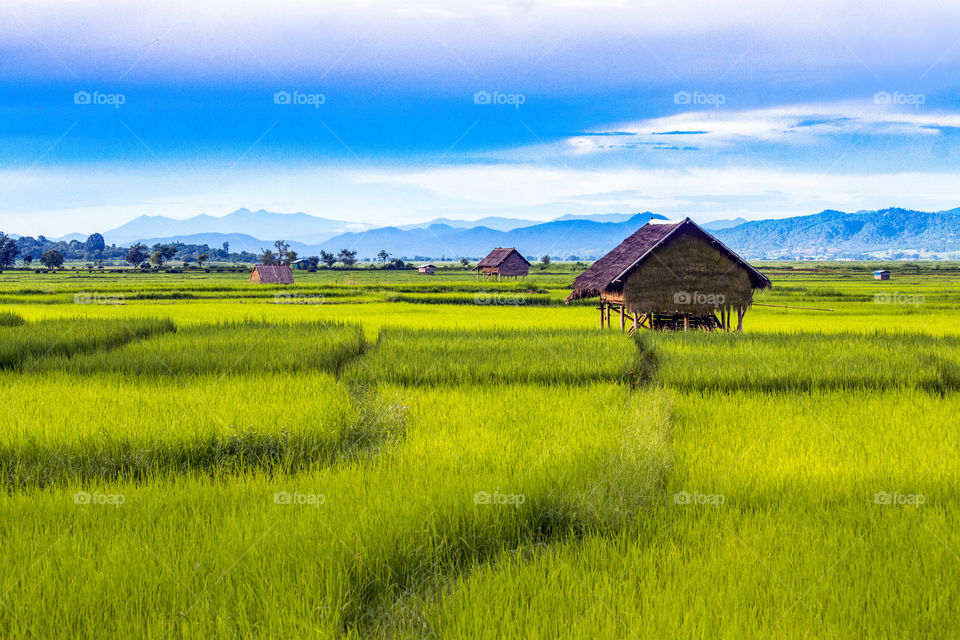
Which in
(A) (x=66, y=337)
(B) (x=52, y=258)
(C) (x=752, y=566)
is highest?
(B) (x=52, y=258)

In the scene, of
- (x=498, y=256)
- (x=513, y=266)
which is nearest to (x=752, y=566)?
(x=498, y=256)

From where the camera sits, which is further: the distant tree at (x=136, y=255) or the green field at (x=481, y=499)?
the distant tree at (x=136, y=255)

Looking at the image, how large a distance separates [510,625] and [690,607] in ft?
2.97

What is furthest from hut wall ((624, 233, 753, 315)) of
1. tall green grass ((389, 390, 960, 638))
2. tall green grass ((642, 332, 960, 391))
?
tall green grass ((389, 390, 960, 638))

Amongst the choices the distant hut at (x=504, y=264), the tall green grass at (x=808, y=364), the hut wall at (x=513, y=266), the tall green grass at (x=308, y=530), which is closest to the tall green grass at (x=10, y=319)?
the tall green grass at (x=308, y=530)

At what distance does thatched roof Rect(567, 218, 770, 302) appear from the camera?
49.5 ft

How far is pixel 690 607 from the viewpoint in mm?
2648

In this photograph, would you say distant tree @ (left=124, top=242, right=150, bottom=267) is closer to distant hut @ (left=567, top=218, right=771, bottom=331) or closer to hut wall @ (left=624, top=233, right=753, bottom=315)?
distant hut @ (left=567, top=218, right=771, bottom=331)

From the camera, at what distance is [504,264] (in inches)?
2099

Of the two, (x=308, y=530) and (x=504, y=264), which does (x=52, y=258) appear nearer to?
(x=504, y=264)

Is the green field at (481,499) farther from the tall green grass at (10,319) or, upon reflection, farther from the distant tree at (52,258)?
the distant tree at (52,258)

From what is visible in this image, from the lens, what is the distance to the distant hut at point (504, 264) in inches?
2069

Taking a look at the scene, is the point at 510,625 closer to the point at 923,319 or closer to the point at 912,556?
the point at 912,556

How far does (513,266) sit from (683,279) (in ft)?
129
